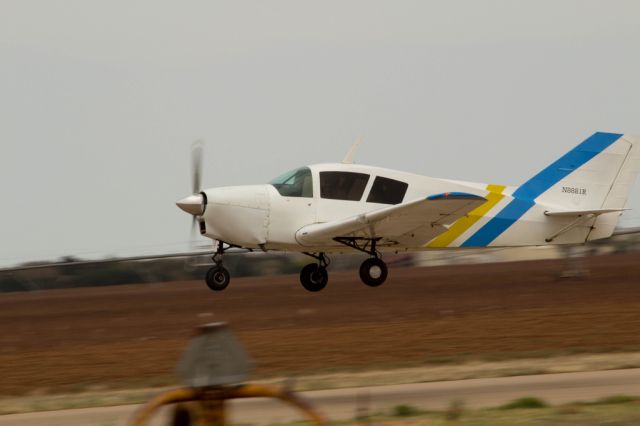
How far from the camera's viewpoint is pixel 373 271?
22125 millimetres

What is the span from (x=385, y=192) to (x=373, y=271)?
5.22 ft

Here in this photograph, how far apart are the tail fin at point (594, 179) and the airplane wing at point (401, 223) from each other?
8.58 feet

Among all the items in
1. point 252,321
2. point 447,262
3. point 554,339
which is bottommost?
point 447,262

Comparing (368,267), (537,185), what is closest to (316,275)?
(368,267)

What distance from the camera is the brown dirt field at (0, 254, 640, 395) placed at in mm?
21594

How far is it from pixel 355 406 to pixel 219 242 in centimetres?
793

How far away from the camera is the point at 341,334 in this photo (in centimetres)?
2597

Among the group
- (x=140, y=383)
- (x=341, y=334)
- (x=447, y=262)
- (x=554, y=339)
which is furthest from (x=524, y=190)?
(x=447, y=262)

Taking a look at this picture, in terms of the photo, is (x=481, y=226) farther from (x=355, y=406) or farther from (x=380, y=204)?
(x=355, y=406)

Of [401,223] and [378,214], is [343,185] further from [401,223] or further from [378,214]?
[401,223]

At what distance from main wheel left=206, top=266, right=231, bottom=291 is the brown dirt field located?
66.2 inches

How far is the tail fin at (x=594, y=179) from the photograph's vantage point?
23516 millimetres

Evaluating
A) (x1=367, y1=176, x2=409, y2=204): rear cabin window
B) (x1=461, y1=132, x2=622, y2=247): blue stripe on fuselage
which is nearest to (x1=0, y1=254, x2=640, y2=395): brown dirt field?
(x1=461, y1=132, x2=622, y2=247): blue stripe on fuselage

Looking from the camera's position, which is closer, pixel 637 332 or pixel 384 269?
pixel 384 269
